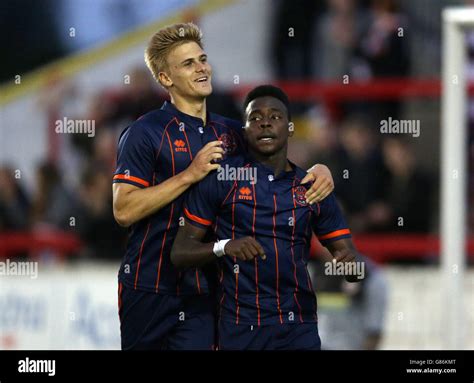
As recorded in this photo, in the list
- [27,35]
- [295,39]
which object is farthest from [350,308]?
[27,35]

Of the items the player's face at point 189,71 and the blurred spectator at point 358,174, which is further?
the blurred spectator at point 358,174

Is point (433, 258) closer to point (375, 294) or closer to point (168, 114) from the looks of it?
point (375, 294)

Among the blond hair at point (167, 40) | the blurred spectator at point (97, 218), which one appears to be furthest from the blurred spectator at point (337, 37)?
the blond hair at point (167, 40)

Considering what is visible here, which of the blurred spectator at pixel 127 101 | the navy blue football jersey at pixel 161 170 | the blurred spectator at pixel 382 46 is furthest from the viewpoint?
the blurred spectator at pixel 382 46

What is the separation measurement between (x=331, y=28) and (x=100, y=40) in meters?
2.57

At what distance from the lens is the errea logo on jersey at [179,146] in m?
5.29

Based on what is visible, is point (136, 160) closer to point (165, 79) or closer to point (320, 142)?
point (165, 79)

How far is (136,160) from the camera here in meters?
5.24

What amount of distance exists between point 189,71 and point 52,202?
513 centimetres

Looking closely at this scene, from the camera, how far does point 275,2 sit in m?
11.2

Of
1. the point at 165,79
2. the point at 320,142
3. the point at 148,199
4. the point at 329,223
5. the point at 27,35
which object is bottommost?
the point at 329,223

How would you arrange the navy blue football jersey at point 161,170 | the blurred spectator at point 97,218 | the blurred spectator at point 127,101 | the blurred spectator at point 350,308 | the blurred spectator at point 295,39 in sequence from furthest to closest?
the blurred spectator at point 295,39, the blurred spectator at point 127,101, the blurred spectator at point 97,218, the blurred spectator at point 350,308, the navy blue football jersey at point 161,170

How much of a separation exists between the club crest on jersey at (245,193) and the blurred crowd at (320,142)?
408cm

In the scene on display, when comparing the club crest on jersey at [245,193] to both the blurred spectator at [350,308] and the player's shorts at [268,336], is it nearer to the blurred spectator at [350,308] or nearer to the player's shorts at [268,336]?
the player's shorts at [268,336]
